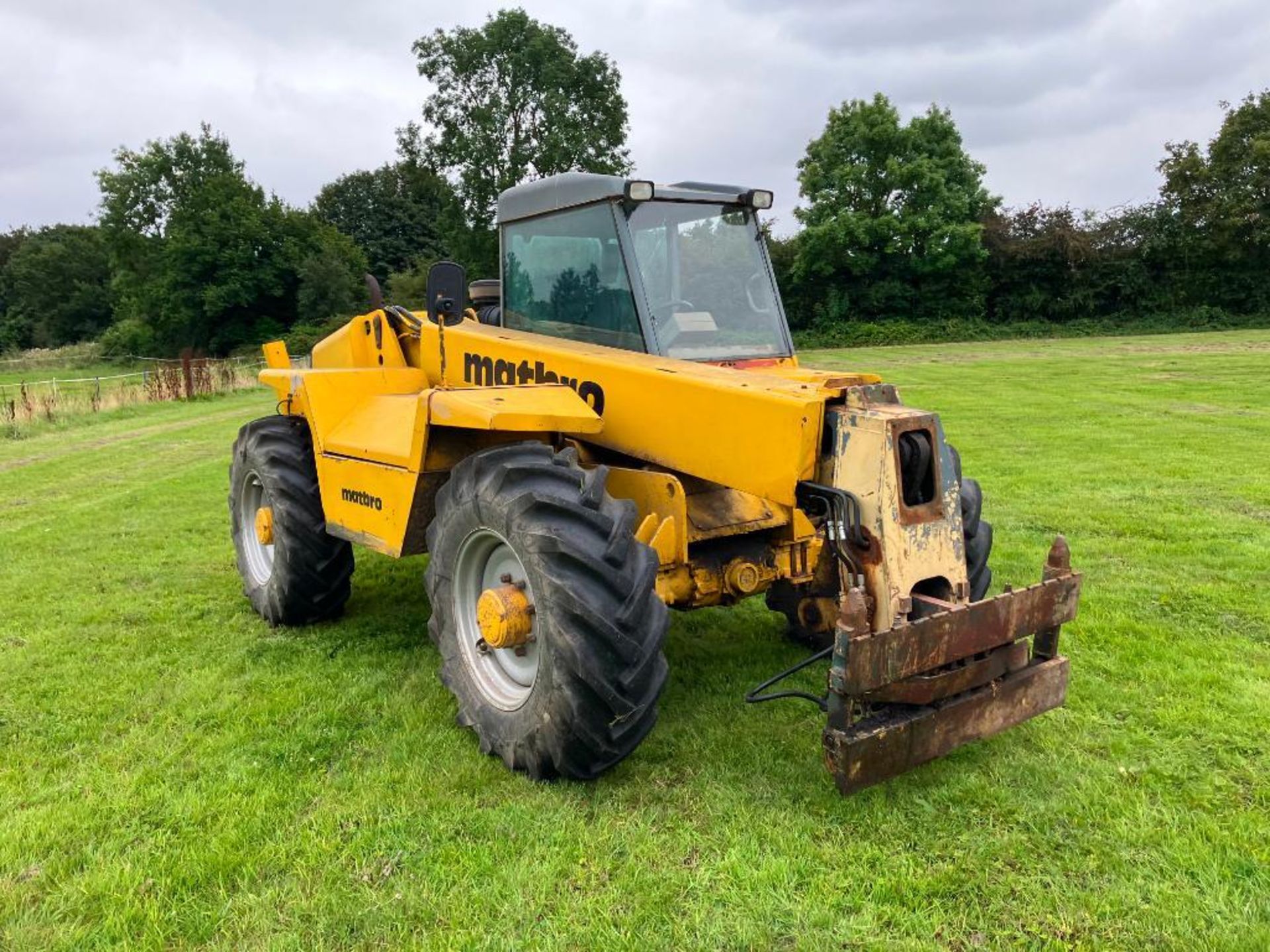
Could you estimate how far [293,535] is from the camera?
203 inches

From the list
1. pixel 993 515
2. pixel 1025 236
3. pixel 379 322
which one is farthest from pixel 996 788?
pixel 1025 236

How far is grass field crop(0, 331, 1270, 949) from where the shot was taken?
2711 mm

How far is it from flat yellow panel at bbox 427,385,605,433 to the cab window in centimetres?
47

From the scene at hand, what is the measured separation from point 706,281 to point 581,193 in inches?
29.3

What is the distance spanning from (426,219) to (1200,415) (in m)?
56.7

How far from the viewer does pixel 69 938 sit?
8.71 ft

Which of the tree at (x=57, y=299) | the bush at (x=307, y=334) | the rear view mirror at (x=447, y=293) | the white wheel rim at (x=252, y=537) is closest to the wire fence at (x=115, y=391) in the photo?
the bush at (x=307, y=334)

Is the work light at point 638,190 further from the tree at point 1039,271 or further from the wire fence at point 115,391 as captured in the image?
the tree at point 1039,271

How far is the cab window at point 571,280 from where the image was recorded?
4.20 metres

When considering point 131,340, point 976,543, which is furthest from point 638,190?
point 131,340

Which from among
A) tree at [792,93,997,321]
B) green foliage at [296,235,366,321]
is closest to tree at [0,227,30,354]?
green foliage at [296,235,366,321]

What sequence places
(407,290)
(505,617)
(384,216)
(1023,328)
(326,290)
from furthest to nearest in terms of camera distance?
1. (384,216)
2. (326,290)
3. (407,290)
4. (1023,328)
5. (505,617)

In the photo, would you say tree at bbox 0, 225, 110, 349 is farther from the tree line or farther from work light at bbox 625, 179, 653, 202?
work light at bbox 625, 179, 653, 202

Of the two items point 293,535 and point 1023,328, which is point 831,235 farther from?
point 293,535
